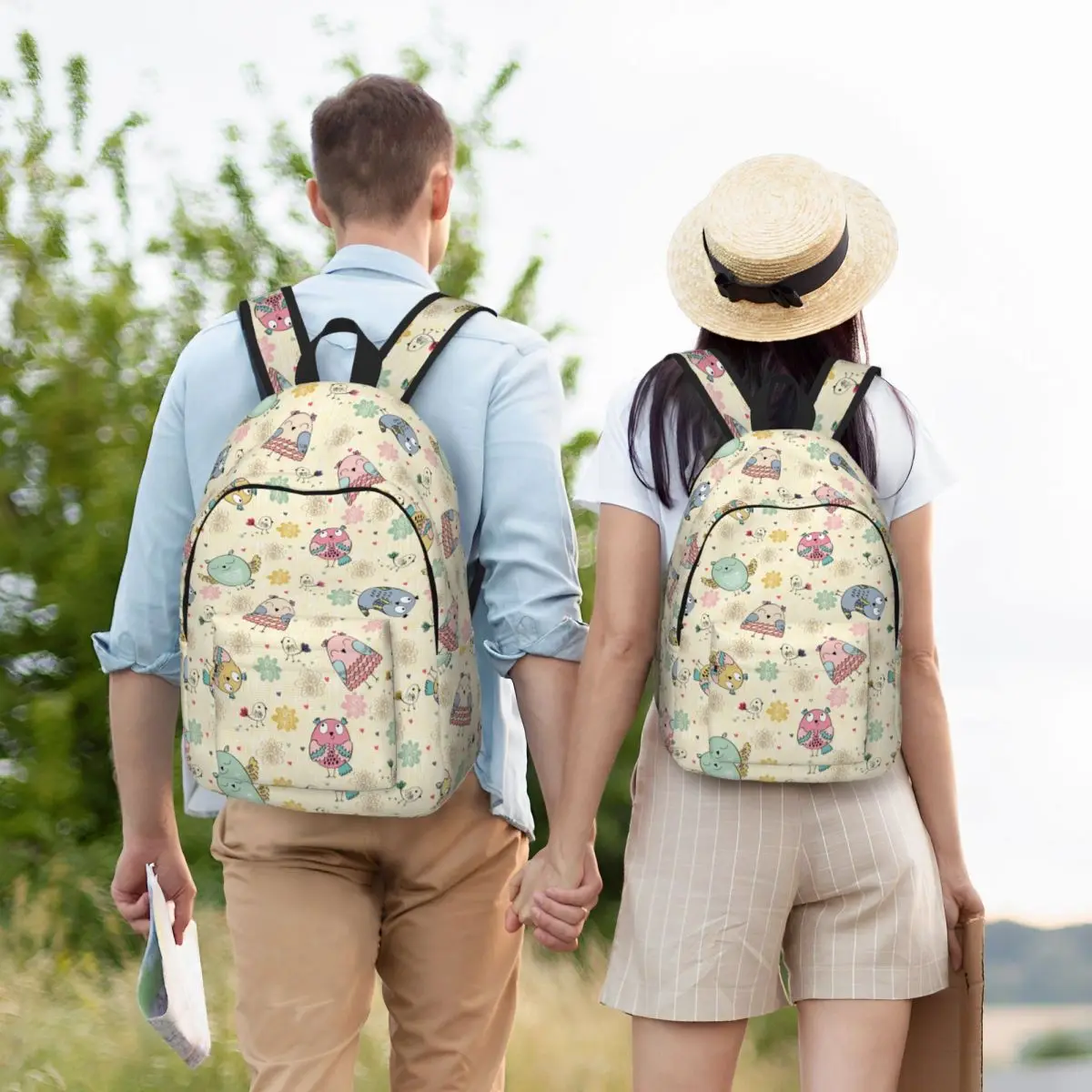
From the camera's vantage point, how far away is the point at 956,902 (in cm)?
184

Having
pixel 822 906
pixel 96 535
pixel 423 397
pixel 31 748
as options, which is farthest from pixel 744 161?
pixel 31 748

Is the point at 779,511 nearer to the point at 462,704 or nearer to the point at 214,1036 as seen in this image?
the point at 462,704

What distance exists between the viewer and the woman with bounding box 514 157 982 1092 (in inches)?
66.9

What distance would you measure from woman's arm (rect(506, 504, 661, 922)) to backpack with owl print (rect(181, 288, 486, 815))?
0.17m

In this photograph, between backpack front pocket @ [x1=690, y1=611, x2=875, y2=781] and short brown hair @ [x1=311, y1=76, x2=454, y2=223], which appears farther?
short brown hair @ [x1=311, y1=76, x2=454, y2=223]

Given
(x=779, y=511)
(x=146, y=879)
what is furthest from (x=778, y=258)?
(x=146, y=879)

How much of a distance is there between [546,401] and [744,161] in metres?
0.40

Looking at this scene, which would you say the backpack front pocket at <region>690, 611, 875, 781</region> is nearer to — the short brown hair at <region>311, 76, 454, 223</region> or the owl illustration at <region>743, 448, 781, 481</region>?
the owl illustration at <region>743, 448, 781, 481</region>

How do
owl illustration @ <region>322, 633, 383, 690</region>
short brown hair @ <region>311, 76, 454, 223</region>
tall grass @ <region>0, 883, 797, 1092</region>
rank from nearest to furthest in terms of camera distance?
owl illustration @ <region>322, 633, 383, 690</region> < short brown hair @ <region>311, 76, 454, 223</region> < tall grass @ <region>0, 883, 797, 1092</region>

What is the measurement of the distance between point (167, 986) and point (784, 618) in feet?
3.21

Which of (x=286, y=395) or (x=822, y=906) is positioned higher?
(x=286, y=395)

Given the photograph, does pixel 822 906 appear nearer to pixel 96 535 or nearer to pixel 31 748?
pixel 96 535

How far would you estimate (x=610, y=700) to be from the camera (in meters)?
1.77

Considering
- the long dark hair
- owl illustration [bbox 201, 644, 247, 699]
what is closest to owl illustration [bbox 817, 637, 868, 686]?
the long dark hair
